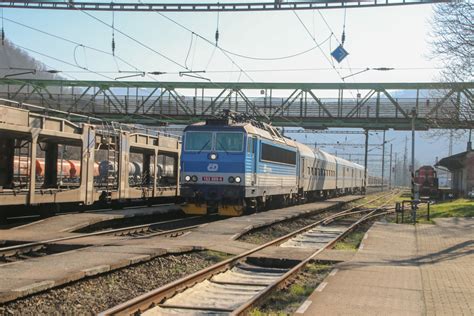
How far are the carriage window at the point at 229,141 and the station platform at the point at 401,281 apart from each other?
6.08m

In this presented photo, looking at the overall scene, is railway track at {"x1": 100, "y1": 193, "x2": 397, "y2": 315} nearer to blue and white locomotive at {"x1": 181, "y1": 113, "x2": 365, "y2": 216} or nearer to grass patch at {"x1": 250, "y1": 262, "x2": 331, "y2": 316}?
grass patch at {"x1": 250, "y1": 262, "x2": 331, "y2": 316}

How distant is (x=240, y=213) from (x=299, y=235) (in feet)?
12.7

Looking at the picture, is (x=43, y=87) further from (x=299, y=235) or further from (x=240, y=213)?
(x=299, y=235)

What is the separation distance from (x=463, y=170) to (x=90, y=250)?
46082mm

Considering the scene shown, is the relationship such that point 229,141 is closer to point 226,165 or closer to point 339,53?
point 226,165

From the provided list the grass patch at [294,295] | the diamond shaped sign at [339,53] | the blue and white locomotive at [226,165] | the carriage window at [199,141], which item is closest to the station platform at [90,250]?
the blue and white locomotive at [226,165]

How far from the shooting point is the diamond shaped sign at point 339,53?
22969 millimetres

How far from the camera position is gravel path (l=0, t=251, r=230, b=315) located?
7.40m

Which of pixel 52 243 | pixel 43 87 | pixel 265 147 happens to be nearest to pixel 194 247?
pixel 52 243

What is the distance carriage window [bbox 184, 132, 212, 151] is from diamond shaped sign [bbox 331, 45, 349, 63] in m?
6.38

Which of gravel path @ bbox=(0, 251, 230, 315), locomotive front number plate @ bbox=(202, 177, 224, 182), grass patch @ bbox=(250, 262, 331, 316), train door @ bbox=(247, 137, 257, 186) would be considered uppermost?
train door @ bbox=(247, 137, 257, 186)

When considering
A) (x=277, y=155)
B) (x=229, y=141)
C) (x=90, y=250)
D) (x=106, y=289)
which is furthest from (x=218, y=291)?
(x=277, y=155)

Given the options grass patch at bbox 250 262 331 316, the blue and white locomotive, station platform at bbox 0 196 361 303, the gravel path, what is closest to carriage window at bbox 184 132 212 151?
the blue and white locomotive

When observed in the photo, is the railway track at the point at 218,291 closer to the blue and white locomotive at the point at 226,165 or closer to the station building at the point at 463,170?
the blue and white locomotive at the point at 226,165
